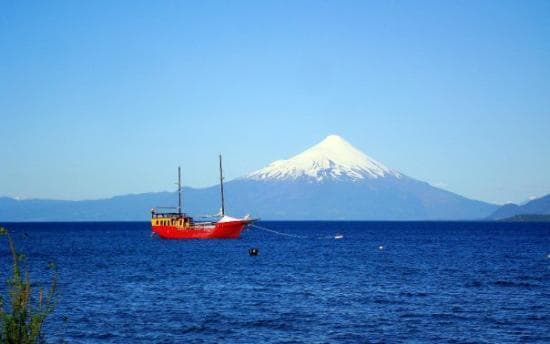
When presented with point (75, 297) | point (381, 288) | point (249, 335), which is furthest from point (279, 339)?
point (381, 288)

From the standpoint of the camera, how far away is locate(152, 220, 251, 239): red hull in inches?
4963

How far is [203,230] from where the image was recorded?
12638cm

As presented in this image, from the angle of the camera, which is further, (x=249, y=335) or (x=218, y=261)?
(x=218, y=261)

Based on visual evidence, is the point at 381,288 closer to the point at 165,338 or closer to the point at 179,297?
the point at 179,297

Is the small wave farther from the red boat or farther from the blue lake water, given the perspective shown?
the red boat

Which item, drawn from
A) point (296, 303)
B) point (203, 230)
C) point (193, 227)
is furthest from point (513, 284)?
point (193, 227)

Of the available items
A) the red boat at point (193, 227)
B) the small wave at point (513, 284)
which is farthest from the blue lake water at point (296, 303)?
the red boat at point (193, 227)

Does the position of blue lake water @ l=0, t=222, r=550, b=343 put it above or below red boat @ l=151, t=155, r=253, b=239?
below

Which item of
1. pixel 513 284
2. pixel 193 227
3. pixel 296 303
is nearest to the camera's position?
pixel 296 303

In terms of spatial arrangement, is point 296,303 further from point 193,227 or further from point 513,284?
point 193,227

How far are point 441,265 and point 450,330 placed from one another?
41.1 meters

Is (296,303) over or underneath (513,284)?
over

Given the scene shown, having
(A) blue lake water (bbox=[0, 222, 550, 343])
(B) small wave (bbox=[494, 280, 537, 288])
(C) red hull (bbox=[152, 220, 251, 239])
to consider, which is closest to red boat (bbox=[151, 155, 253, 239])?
(C) red hull (bbox=[152, 220, 251, 239])

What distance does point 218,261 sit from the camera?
7800 centimetres
